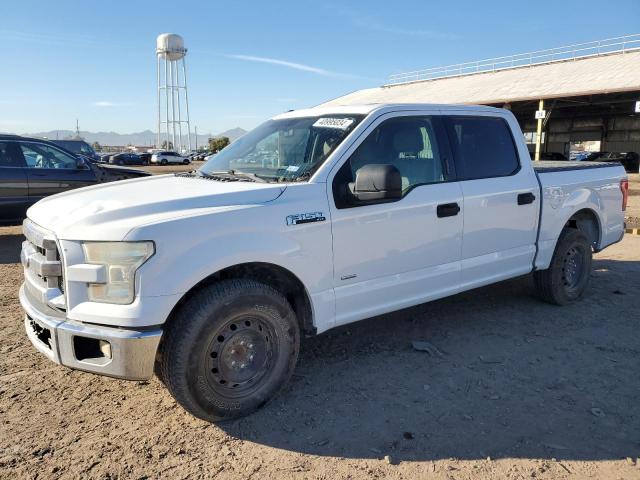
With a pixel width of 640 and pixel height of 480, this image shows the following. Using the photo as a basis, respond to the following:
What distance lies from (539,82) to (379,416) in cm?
3629

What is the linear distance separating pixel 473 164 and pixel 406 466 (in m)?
2.65

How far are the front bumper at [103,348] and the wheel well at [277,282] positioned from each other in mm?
281

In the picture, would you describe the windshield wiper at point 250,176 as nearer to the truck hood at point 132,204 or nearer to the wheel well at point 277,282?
the truck hood at point 132,204

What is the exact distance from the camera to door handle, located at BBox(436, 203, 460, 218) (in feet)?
13.6

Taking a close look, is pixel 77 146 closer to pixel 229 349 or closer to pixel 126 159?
pixel 126 159

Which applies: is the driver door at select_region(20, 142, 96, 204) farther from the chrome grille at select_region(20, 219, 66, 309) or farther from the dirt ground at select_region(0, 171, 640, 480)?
the chrome grille at select_region(20, 219, 66, 309)

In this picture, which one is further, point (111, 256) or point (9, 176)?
point (9, 176)

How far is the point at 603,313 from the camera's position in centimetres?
537

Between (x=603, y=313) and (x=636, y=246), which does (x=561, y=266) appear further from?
(x=636, y=246)

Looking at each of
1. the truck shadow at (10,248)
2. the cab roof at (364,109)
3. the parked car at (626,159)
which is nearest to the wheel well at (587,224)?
the cab roof at (364,109)

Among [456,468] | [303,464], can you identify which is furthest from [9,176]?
[456,468]

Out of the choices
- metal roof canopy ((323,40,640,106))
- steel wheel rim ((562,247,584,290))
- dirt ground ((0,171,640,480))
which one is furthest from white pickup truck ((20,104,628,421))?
metal roof canopy ((323,40,640,106))

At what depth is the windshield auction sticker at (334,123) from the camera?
3.97 m

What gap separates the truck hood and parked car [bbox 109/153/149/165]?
44514 mm
